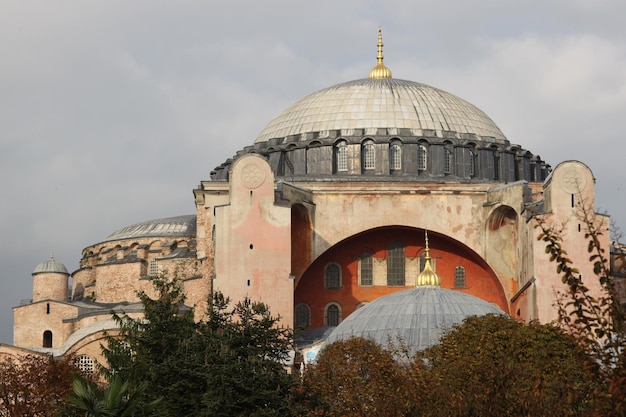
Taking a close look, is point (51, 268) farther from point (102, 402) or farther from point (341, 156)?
point (102, 402)

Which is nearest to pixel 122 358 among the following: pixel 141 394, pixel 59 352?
pixel 141 394

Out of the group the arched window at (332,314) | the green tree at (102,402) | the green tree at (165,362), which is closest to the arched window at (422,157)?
the arched window at (332,314)

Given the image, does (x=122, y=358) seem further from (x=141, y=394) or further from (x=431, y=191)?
(x=431, y=191)

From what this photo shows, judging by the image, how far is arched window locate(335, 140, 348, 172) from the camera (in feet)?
183

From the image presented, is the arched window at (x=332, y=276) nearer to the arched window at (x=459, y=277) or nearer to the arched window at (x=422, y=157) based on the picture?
the arched window at (x=459, y=277)

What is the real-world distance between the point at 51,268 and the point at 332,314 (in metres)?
16.2

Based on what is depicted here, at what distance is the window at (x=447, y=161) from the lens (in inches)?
2202

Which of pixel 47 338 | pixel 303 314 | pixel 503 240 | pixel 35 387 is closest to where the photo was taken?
pixel 35 387

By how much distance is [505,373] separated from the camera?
2494 cm

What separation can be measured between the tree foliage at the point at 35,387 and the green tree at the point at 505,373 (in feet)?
33.8

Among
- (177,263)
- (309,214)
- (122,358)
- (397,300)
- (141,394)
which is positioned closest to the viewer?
(141,394)

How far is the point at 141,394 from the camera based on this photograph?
29609 millimetres

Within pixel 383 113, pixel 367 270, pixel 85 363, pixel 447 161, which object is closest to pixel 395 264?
pixel 367 270

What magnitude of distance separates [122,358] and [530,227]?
16.4m
